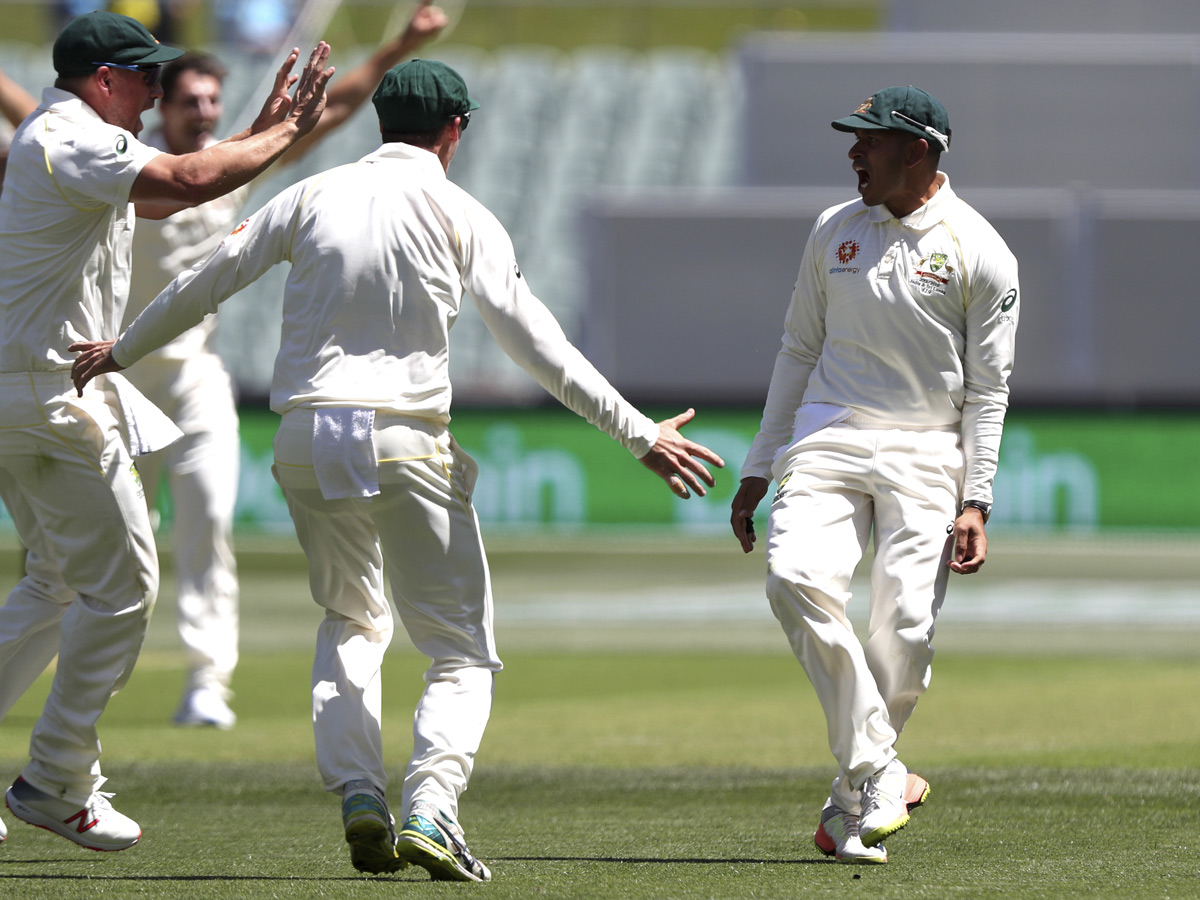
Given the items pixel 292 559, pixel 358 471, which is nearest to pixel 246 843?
pixel 358 471

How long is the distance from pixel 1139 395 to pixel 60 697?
496 inches

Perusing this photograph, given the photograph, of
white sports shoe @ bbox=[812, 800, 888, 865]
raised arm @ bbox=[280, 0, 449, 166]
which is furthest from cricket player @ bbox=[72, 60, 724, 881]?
raised arm @ bbox=[280, 0, 449, 166]

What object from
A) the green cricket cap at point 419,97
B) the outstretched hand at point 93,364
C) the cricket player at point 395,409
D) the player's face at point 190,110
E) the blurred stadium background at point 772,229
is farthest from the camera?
the blurred stadium background at point 772,229

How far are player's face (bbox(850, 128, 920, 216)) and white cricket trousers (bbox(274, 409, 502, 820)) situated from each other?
1.40 m

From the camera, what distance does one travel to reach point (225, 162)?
16.1ft

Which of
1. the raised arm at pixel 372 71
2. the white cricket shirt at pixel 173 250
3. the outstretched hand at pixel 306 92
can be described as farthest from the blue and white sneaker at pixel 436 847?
the white cricket shirt at pixel 173 250

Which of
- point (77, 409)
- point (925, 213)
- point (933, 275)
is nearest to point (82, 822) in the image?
point (77, 409)

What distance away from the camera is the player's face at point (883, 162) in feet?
17.3

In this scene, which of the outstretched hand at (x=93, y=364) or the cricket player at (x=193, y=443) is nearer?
the outstretched hand at (x=93, y=364)

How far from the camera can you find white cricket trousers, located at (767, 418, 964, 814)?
16.7 feet

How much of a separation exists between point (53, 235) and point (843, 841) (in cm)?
262

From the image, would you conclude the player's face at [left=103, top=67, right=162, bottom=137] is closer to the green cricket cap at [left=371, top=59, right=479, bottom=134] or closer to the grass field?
the green cricket cap at [left=371, top=59, right=479, bottom=134]

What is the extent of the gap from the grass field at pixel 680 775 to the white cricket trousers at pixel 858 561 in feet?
1.31

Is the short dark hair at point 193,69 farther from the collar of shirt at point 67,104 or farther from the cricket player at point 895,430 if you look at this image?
the cricket player at point 895,430
